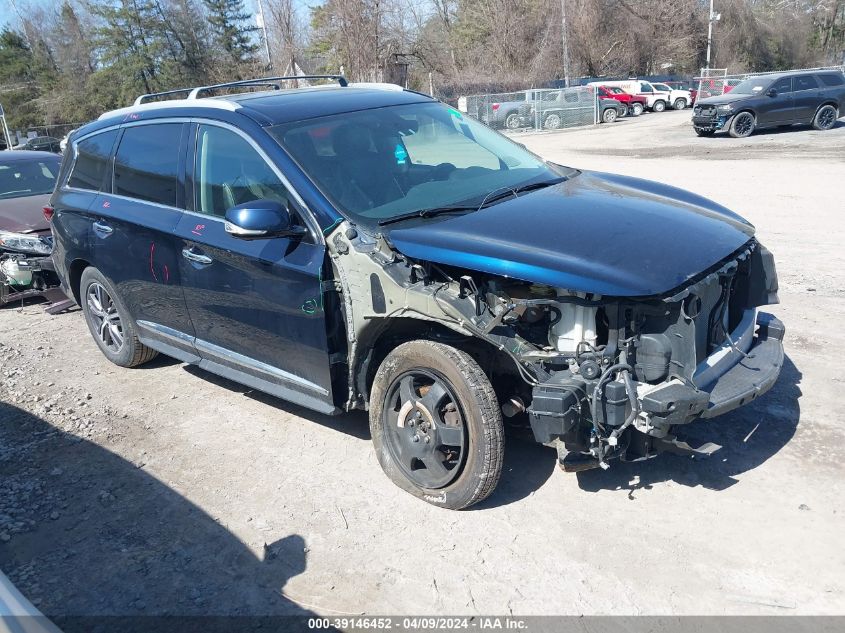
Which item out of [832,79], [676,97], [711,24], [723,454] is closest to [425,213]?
[723,454]

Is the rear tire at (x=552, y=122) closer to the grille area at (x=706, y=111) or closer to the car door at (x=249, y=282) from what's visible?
the grille area at (x=706, y=111)

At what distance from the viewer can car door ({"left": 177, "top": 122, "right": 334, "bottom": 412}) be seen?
4.04 metres

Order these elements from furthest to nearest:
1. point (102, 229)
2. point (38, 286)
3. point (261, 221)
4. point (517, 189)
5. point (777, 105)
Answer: point (777, 105), point (38, 286), point (102, 229), point (517, 189), point (261, 221)

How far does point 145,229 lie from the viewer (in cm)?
500

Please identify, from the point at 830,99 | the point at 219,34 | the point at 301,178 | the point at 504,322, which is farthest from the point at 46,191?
the point at 219,34

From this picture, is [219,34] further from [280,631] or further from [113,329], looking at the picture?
[280,631]

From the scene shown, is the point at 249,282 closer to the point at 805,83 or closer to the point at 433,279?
the point at 433,279

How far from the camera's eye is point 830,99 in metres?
22.5

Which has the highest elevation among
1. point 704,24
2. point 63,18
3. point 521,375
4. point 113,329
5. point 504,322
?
point 63,18

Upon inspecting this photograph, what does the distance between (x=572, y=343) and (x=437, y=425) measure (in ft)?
2.64

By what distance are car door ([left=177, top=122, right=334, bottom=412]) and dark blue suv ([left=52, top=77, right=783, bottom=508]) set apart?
0.02 metres

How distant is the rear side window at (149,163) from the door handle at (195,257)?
1.32 feet

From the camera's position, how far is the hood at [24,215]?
811cm

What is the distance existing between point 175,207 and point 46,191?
224 inches
